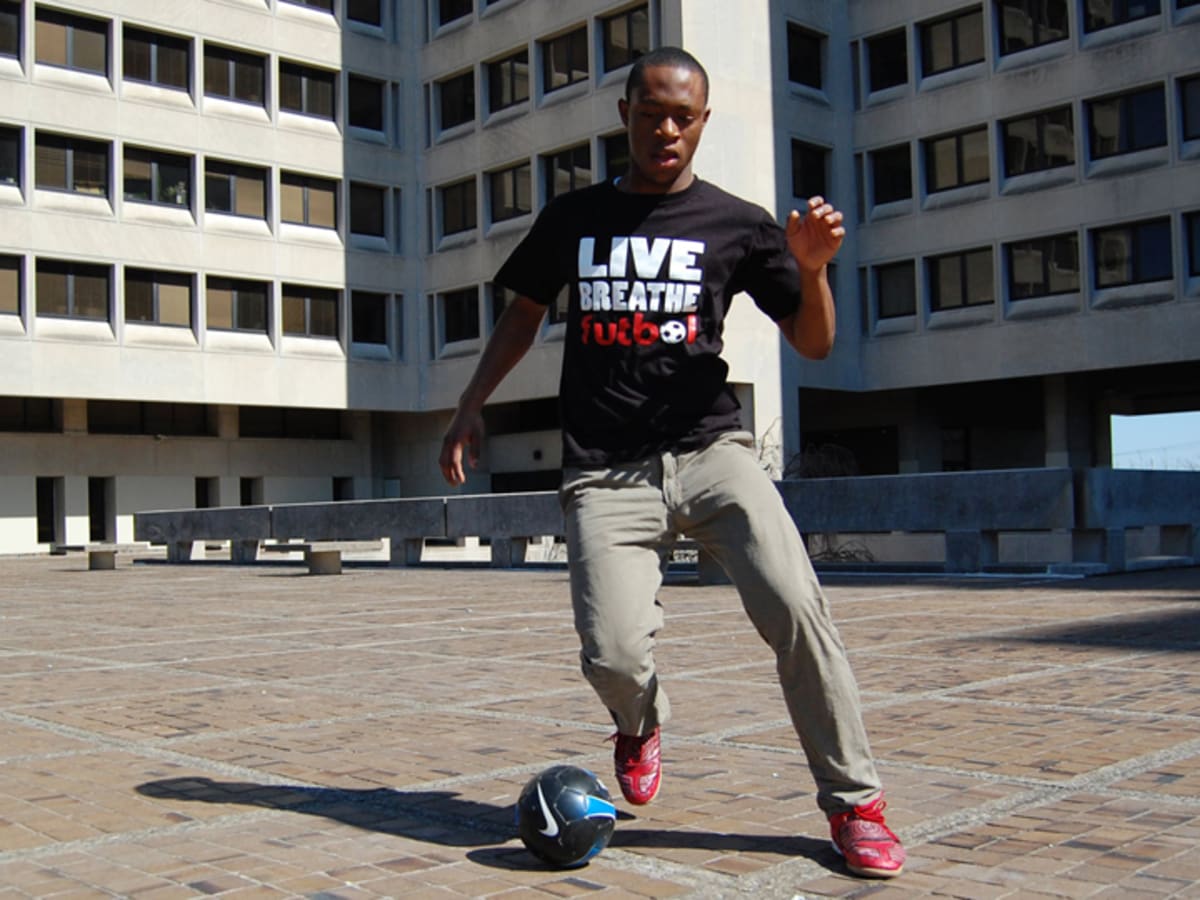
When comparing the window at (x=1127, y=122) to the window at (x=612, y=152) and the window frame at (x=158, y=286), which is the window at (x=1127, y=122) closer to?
the window at (x=612, y=152)

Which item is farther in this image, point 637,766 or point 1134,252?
point 1134,252

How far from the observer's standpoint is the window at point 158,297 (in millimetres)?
38719

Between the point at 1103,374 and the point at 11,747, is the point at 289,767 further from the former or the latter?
the point at 1103,374

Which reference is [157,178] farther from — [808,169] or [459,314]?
[808,169]

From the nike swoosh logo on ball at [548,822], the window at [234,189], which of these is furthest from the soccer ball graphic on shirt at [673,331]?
the window at [234,189]

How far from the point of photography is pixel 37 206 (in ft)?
122

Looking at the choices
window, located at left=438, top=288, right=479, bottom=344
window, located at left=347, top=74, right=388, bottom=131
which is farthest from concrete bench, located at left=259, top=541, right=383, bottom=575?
window, located at left=347, top=74, right=388, bottom=131

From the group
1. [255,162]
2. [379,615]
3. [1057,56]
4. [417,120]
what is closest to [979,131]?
[1057,56]

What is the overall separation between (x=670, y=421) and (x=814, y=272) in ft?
1.72

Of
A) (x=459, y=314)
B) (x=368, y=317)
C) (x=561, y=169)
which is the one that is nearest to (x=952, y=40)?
(x=561, y=169)

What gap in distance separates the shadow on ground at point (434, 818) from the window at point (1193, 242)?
107 ft

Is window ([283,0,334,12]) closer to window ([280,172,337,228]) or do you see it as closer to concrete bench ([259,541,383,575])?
window ([280,172,337,228])

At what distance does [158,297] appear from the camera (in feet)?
128

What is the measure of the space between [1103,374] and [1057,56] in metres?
8.08
